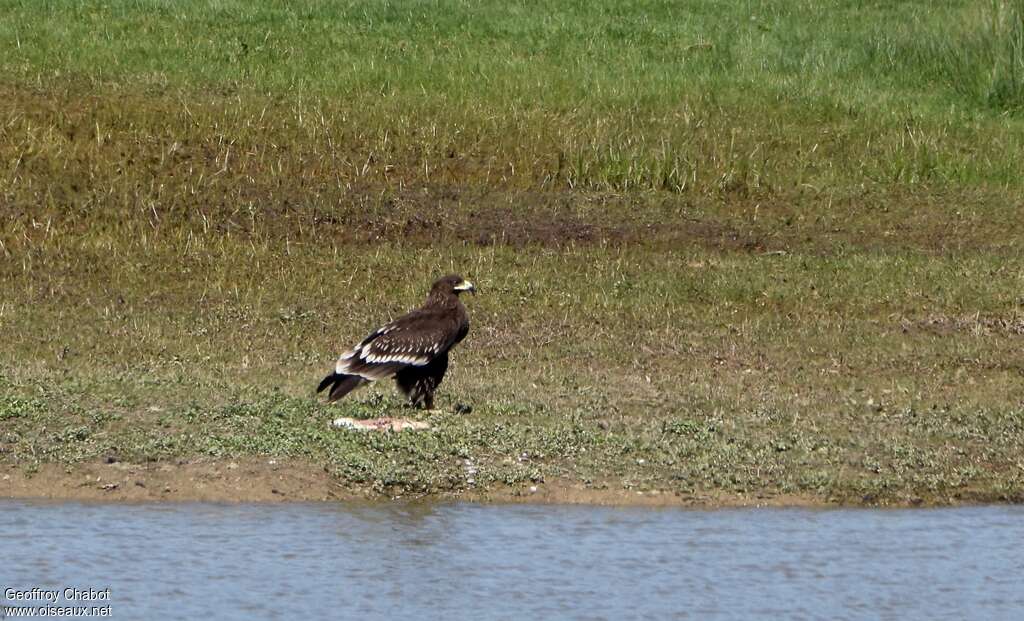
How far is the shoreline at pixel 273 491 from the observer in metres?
9.21

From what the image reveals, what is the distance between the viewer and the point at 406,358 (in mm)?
10234

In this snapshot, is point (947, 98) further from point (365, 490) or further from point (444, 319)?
point (365, 490)

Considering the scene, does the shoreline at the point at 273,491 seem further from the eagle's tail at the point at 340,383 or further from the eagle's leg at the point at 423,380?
the eagle's leg at the point at 423,380

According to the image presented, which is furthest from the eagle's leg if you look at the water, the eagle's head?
the water

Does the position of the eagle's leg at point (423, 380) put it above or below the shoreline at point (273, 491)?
above

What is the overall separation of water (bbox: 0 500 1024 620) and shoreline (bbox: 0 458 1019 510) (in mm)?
86

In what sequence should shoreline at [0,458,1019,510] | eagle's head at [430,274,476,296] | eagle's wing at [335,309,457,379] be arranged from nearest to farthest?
1. shoreline at [0,458,1019,510]
2. eagle's wing at [335,309,457,379]
3. eagle's head at [430,274,476,296]

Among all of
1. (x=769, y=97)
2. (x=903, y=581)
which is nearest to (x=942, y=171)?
(x=769, y=97)

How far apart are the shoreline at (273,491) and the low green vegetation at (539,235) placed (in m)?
0.06

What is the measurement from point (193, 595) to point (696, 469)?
2854mm

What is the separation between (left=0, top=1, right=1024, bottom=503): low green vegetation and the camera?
390 inches

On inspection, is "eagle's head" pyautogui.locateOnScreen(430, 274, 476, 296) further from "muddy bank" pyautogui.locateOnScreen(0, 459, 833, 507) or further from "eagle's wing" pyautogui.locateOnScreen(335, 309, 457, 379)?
"muddy bank" pyautogui.locateOnScreen(0, 459, 833, 507)

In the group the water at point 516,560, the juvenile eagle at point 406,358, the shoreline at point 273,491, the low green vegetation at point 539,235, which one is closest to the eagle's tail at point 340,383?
the juvenile eagle at point 406,358

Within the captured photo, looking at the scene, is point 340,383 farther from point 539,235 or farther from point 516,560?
point 539,235
